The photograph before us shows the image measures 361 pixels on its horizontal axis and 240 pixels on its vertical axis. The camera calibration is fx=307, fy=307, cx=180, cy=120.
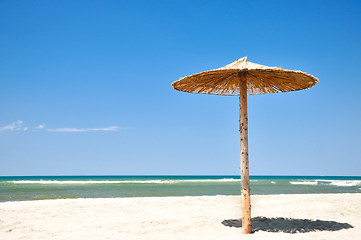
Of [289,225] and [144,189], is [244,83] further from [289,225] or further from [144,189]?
[144,189]

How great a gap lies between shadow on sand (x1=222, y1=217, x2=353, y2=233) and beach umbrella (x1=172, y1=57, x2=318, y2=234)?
85 cm

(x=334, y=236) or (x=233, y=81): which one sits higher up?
(x=233, y=81)

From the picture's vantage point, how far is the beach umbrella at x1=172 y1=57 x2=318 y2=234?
5250mm

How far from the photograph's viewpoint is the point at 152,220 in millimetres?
7062

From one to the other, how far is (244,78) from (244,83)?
0.29 feet

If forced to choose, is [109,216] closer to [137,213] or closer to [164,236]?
[137,213]

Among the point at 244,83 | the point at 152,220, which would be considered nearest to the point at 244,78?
the point at 244,83

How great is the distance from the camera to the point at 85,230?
19.8 feet

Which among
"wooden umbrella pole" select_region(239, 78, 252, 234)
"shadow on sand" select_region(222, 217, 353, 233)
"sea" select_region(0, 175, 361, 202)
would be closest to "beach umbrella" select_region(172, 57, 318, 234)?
"wooden umbrella pole" select_region(239, 78, 252, 234)

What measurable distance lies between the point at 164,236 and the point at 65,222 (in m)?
2.61

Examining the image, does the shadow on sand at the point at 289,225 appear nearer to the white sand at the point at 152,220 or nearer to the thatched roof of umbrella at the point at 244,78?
the white sand at the point at 152,220

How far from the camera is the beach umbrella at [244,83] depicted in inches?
207

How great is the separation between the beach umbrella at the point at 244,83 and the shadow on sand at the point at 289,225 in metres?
0.85

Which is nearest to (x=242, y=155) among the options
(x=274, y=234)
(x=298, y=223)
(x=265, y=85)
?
(x=274, y=234)
